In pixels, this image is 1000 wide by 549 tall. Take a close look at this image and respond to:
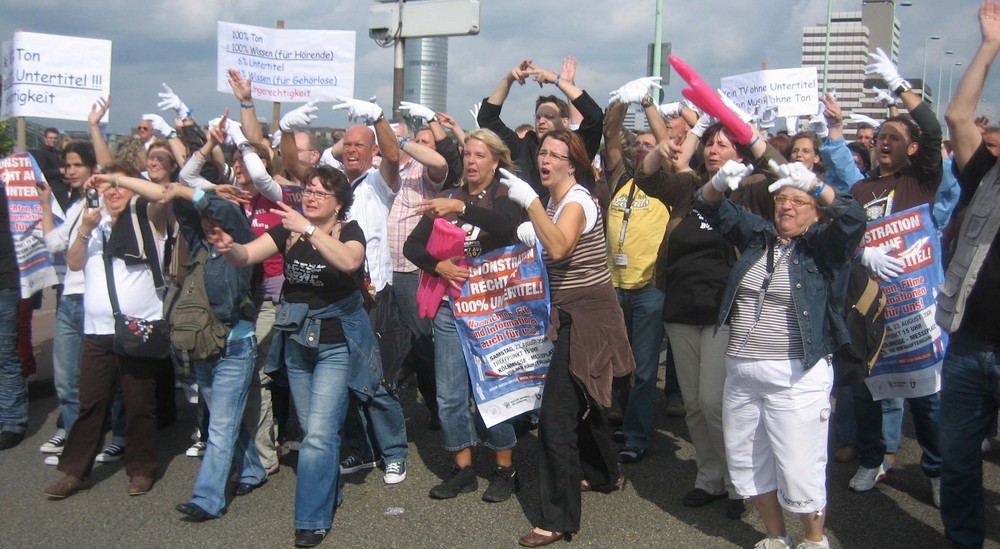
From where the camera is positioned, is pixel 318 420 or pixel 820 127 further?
pixel 820 127

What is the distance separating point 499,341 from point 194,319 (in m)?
1.67

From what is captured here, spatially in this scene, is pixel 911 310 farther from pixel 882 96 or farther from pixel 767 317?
pixel 767 317

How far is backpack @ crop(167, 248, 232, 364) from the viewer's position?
15.3 ft

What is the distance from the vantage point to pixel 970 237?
3.96m

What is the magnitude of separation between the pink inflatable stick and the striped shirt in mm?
633

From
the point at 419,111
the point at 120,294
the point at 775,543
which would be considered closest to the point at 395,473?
the point at 120,294

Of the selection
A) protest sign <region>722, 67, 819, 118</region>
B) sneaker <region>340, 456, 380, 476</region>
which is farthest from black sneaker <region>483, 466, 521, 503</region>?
protest sign <region>722, 67, 819, 118</region>

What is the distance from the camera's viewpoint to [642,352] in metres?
5.67

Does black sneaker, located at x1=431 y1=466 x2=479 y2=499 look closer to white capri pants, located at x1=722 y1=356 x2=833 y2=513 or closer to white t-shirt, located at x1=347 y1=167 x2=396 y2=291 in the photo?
white t-shirt, located at x1=347 y1=167 x2=396 y2=291

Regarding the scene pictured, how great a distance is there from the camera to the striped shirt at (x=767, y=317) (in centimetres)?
396

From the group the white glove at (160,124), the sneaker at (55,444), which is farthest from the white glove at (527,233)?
the white glove at (160,124)

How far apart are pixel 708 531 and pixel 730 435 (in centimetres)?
69

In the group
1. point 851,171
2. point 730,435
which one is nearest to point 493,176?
point 730,435

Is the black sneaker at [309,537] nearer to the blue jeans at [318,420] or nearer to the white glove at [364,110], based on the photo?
the blue jeans at [318,420]
